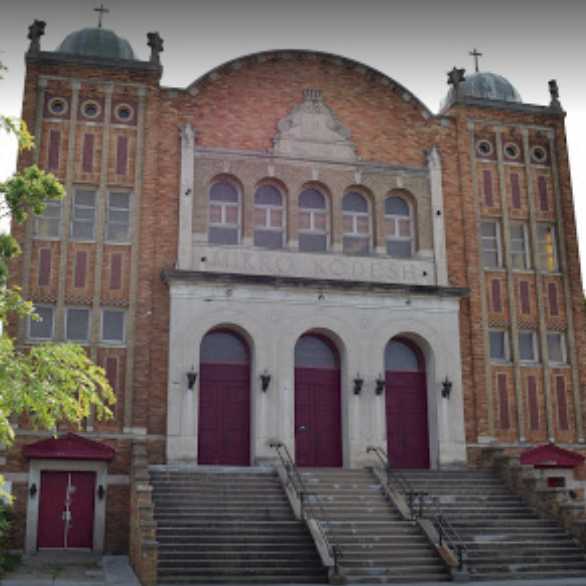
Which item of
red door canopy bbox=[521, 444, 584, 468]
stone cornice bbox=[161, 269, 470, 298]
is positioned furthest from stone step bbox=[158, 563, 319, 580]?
red door canopy bbox=[521, 444, 584, 468]

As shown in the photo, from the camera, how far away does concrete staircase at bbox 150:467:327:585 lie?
53.4ft

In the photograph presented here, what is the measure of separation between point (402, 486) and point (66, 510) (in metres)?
8.19

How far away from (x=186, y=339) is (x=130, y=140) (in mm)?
5919

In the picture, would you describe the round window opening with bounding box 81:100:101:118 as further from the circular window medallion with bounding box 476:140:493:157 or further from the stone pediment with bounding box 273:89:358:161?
the circular window medallion with bounding box 476:140:493:157

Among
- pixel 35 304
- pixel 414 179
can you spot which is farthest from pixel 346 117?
pixel 35 304

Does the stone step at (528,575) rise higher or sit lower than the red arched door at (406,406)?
lower

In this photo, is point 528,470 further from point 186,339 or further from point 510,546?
point 186,339

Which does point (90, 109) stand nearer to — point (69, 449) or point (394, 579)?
point (69, 449)

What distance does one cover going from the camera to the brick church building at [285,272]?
70.5 feet

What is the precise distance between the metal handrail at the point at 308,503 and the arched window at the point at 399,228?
6.84m

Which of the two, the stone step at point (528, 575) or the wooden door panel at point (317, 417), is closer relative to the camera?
the stone step at point (528, 575)

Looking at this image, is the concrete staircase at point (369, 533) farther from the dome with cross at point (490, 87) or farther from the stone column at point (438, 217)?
the dome with cross at point (490, 87)

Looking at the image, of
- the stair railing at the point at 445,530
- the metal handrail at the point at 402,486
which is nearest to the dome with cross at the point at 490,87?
the metal handrail at the point at 402,486

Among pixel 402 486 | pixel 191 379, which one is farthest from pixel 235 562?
pixel 191 379
